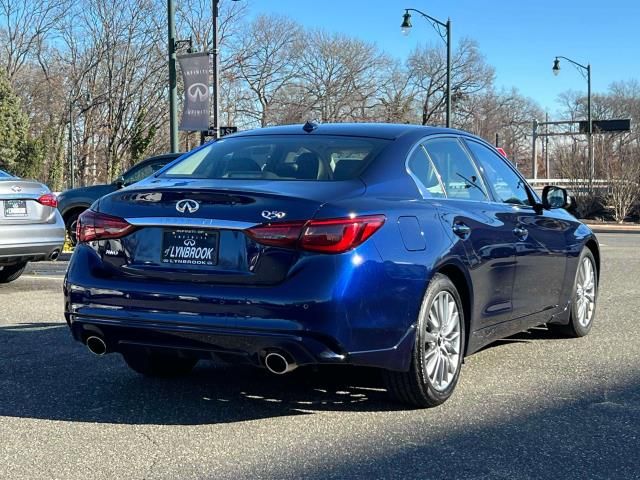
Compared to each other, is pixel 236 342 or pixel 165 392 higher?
pixel 236 342

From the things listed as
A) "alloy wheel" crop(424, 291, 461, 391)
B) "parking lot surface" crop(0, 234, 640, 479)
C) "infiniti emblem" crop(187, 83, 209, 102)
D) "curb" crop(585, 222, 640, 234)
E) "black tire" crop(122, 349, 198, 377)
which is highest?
"infiniti emblem" crop(187, 83, 209, 102)

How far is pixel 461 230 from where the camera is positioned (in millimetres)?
4758

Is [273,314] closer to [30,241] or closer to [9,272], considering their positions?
[30,241]

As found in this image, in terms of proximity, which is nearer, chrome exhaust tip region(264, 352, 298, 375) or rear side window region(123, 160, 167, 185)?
chrome exhaust tip region(264, 352, 298, 375)

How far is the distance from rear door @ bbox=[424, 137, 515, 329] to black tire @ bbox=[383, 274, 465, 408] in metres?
0.33

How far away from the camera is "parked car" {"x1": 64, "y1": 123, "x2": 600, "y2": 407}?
3928 mm

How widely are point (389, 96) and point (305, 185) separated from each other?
6166 centimetres

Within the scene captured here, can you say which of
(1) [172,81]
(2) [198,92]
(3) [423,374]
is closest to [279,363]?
(3) [423,374]

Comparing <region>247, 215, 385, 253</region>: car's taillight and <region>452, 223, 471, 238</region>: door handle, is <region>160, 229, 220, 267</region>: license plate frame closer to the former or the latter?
<region>247, 215, 385, 253</region>: car's taillight

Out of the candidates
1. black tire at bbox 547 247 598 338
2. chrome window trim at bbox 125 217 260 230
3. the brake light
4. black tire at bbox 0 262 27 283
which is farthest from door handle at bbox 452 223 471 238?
black tire at bbox 0 262 27 283

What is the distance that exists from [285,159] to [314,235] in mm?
998

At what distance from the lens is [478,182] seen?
5445 millimetres

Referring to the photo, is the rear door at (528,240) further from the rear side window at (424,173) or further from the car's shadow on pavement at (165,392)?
the car's shadow on pavement at (165,392)

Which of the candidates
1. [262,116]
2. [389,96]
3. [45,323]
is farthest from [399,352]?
[389,96]
